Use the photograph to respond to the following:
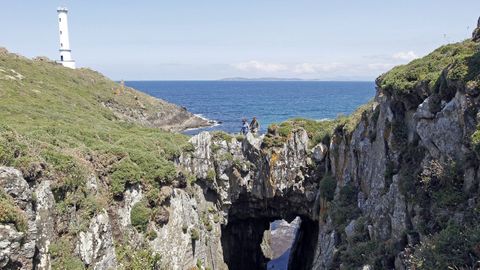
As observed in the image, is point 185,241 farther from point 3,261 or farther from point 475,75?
point 475,75

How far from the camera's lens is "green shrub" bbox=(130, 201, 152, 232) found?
25.7 metres

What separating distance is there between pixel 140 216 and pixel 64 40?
83.6 meters

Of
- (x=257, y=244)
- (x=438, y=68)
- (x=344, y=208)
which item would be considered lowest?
(x=257, y=244)

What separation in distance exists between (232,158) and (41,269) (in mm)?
20767

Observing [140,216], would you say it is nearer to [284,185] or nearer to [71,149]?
[71,149]

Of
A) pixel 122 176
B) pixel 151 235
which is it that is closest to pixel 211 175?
pixel 151 235

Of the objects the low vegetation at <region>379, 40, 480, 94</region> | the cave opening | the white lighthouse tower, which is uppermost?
the white lighthouse tower

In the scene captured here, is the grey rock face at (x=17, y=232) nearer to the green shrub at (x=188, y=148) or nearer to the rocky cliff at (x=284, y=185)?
the rocky cliff at (x=284, y=185)

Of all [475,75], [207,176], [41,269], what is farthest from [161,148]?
[475,75]

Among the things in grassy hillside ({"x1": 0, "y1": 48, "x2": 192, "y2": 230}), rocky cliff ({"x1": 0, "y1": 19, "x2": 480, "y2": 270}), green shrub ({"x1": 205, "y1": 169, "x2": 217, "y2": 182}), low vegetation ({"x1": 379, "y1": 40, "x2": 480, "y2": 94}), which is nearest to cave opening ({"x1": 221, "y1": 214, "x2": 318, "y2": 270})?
rocky cliff ({"x1": 0, "y1": 19, "x2": 480, "y2": 270})

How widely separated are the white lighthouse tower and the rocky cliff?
230 feet

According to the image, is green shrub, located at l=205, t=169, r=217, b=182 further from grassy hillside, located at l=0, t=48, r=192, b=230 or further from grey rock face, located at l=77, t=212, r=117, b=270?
grey rock face, located at l=77, t=212, r=117, b=270

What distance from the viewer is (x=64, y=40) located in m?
96.4

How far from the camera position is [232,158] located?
37.6m
